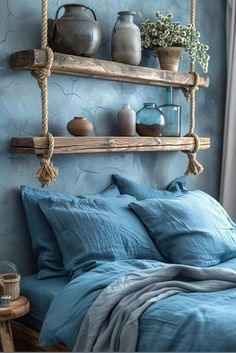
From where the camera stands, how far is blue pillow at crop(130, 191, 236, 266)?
8.48 feet

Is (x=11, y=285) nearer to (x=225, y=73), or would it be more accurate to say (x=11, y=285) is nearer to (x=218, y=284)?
(x=218, y=284)

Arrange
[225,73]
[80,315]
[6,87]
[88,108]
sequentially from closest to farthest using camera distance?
[80,315]
[6,87]
[88,108]
[225,73]

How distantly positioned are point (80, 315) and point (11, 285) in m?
0.43

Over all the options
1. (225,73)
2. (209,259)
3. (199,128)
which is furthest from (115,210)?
(225,73)

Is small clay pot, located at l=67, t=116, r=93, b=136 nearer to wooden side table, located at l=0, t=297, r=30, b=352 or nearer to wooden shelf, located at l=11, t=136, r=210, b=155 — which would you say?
wooden shelf, located at l=11, t=136, r=210, b=155

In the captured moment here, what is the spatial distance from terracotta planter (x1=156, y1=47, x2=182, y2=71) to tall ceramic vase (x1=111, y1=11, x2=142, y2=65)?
10.6 inches

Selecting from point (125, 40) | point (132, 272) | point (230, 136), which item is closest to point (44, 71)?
point (125, 40)

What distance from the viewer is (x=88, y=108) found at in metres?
2.91

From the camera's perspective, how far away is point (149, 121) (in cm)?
303

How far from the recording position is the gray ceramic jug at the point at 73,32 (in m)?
2.55

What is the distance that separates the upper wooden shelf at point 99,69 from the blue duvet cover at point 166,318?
996mm

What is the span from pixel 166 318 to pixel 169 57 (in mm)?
1778

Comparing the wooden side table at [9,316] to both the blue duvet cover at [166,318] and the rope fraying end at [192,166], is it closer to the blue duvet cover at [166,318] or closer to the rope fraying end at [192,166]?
the blue duvet cover at [166,318]

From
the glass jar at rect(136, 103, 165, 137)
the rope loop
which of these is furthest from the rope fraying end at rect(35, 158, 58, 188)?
the glass jar at rect(136, 103, 165, 137)
